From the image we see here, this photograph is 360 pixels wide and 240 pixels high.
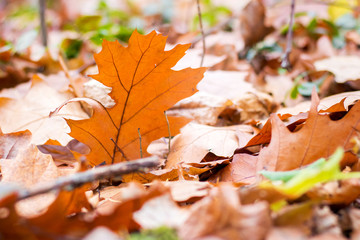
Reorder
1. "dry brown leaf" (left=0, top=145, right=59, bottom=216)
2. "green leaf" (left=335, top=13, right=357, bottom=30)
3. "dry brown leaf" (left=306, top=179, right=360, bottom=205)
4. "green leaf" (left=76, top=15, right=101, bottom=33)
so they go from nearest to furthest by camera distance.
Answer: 1. "dry brown leaf" (left=306, top=179, right=360, bottom=205)
2. "dry brown leaf" (left=0, top=145, right=59, bottom=216)
3. "green leaf" (left=335, top=13, right=357, bottom=30)
4. "green leaf" (left=76, top=15, right=101, bottom=33)

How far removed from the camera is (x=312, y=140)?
2.43 feet

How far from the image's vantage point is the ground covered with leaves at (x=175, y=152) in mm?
515

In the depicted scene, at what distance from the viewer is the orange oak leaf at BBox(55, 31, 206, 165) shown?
2.74 ft

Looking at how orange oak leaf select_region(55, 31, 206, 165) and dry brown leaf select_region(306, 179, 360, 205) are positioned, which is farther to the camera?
orange oak leaf select_region(55, 31, 206, 165)

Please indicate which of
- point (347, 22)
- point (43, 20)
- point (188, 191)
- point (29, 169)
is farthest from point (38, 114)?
point (347, 22)

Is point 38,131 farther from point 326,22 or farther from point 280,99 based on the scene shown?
point 326,22

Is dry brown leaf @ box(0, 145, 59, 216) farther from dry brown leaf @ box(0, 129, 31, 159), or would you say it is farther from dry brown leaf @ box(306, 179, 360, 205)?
dry brown leaf @ box(306, 179, 360, 205)

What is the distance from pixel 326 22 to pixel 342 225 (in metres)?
1.92

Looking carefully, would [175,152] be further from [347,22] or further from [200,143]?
[347,22]

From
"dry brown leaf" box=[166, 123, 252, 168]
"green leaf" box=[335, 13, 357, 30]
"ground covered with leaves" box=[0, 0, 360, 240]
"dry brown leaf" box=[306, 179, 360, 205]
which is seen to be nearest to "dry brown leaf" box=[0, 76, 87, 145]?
"ground covered with leaves" box=[0, 0, 360, 240]

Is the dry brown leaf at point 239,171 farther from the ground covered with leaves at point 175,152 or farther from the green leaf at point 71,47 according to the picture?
the green leaf at point 71,47

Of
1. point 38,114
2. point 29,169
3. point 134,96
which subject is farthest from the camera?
point 38,114

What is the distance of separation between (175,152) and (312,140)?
1.35 feet

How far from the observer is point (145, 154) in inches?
36.9
